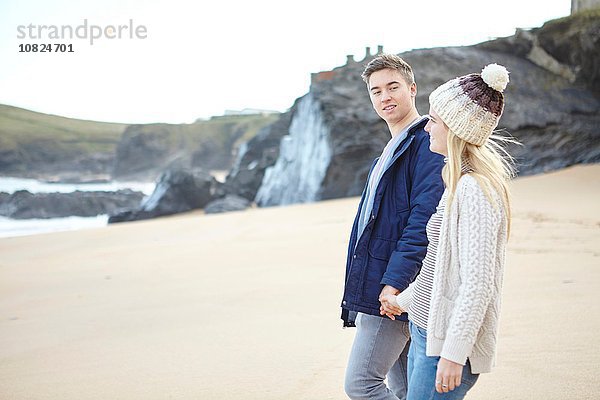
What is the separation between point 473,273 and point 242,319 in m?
3.55

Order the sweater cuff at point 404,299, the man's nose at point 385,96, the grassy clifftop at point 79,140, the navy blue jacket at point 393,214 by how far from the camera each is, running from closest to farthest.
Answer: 1. the sweater cuff at point 404,299
2. the navy blue jacket at point 393,214
3. the man's nose at point 385,96
4. the grassy clifftop at point 79,140

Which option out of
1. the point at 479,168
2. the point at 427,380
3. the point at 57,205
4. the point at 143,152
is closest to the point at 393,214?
the point at 479,168

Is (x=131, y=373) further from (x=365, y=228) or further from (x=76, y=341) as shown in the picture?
(x=365, y=228)

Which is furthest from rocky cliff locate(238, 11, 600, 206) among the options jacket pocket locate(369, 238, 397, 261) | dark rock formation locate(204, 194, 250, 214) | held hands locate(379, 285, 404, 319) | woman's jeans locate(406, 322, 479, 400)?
woman's jeans locate(406, 322, 479, 400)

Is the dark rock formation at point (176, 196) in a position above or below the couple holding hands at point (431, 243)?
below

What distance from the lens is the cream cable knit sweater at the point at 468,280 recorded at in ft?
6.27

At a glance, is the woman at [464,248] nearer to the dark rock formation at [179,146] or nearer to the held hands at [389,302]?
the held hands at [389,302]

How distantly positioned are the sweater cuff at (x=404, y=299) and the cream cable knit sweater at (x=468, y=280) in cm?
27

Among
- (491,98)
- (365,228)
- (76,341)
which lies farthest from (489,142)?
(76,341)

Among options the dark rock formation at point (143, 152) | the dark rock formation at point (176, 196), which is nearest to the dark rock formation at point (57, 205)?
the dark rock formation at point (176, 196)

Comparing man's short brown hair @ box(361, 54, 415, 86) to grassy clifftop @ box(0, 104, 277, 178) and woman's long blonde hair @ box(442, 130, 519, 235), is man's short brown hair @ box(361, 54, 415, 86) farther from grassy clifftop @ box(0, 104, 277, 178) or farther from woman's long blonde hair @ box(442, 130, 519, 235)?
grassy clifftop @ box(0, 104, 277, 178)

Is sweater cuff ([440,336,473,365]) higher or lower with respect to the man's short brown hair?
lower

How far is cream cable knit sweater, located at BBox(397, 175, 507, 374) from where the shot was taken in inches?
75.3

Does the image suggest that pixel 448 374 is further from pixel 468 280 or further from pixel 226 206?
pixel 226 206
